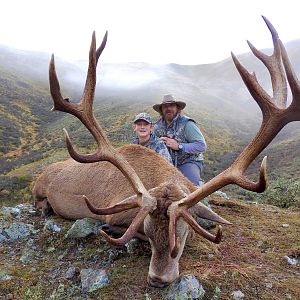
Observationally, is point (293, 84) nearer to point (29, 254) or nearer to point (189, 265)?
point (189, 265)

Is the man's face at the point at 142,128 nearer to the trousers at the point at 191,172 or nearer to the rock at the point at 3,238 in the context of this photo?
the trousers at the point at 191,172

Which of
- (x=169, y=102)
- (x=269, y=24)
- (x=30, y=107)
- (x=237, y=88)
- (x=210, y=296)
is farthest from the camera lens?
(x=237, y=88)


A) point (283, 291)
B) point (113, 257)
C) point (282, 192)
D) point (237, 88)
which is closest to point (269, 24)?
point (283, 291)

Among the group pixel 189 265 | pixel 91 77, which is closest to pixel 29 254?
pixel 189 265

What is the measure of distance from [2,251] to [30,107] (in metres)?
64.3

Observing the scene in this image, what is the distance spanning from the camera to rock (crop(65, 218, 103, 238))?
627 cm

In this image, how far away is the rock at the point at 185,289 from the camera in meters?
4.45

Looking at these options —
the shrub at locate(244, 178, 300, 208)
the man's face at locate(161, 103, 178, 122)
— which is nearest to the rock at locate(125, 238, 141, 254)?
the man's face at locate(161, 103, 178, 122)

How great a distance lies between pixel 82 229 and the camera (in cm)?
633

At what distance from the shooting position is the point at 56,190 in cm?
809

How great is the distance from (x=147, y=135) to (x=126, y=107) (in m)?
55.8

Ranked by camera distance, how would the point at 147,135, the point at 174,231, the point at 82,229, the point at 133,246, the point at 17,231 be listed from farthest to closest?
the point at 147,135 → the point at 17,231 → the point at 82,229 → the point at 133,246 → the point at 174,231

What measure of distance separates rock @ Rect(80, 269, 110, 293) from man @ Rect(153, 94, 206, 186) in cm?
332

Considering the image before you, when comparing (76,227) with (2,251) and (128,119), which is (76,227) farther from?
(128,119)
